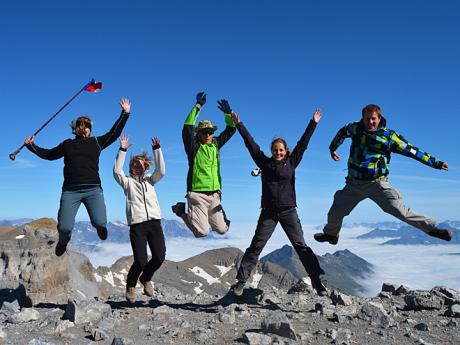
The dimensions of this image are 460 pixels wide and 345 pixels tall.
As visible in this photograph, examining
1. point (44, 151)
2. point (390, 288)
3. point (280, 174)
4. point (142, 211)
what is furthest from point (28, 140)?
point (390, 288)

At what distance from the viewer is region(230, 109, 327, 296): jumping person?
9.45 metres

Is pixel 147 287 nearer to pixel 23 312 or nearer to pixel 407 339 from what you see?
pixel 23 312

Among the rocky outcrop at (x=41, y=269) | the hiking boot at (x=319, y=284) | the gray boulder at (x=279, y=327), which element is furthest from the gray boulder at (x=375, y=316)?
the rocky outcrop at (x=41, y=269)

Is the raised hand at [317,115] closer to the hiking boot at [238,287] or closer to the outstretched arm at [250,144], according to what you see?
the outstretched arm at [250,144]

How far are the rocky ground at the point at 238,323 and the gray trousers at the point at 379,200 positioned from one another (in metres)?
1.81

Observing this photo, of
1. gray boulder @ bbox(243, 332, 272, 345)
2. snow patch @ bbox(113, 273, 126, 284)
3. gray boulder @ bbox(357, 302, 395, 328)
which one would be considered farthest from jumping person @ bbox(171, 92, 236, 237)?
snow patch @ bbox(113, 273, 126, 284)

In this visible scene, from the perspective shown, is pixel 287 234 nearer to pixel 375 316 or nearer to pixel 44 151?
pixel 375 316

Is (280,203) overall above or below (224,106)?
below

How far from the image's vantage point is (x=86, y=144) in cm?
979

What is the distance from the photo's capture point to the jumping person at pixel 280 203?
31.0 ft

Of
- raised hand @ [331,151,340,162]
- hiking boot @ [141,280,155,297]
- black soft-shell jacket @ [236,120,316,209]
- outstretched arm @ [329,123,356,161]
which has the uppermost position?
outstretched arm @ [329,123,356,161]

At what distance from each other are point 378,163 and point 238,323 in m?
4.57

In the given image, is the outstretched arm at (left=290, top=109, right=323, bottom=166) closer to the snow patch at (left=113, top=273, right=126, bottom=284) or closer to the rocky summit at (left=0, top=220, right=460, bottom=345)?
the rocky summit at (left=0, top=220, right=460, bottom=345)

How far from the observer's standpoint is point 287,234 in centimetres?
951
